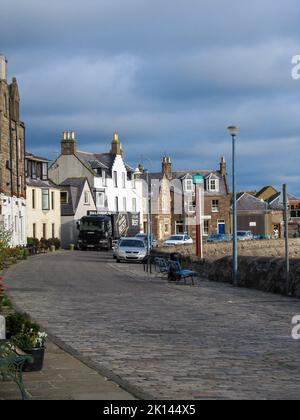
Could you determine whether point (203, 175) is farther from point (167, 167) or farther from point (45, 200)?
point (45, 200)

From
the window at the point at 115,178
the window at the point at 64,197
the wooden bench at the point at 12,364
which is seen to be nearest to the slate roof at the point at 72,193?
the window at the point at 64,197

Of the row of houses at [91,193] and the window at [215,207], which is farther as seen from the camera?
the window at [215,207]

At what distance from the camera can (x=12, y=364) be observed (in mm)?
8078

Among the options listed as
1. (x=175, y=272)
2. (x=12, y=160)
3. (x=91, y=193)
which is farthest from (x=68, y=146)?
(x=175, y=272)

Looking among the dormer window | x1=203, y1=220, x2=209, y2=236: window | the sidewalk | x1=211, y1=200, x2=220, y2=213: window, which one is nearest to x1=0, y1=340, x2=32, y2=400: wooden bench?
the sidewalk

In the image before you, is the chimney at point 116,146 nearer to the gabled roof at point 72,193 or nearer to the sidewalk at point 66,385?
the gabled roof at point 72,193

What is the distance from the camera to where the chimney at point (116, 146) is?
90688mm

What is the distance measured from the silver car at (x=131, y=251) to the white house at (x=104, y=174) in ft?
121

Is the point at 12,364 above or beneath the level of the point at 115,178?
beneath

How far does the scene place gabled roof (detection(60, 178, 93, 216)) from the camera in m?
75.7

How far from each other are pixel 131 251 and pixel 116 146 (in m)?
48.3

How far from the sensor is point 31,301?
19.5 metres

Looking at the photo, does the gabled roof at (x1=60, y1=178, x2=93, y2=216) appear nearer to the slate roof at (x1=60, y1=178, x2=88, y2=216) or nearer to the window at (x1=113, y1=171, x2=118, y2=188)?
the slate roof at (x1=60, y1=178, x2=88, y2=216)
